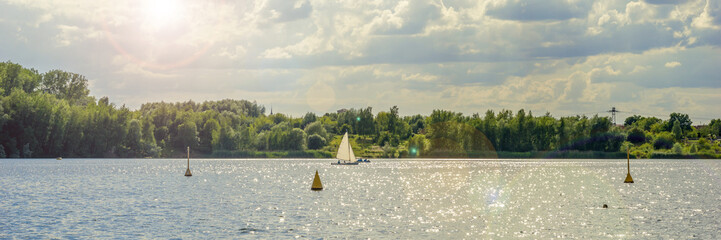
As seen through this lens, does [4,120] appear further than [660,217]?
Yes

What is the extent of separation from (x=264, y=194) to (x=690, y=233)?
47.6m

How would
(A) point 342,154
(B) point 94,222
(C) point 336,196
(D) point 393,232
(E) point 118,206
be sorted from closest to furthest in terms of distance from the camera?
(D) point 393,232, (B) point 94,222, (E) point 118,206, (C) point 336,196, (A) point 342,154

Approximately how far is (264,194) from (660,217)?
140ft

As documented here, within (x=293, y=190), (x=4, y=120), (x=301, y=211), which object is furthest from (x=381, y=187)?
(x=4, y=120)

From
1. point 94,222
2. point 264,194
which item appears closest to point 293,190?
point 264,194

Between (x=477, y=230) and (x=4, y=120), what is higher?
(x=4, y=120)

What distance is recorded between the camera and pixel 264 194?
8331 centimetres

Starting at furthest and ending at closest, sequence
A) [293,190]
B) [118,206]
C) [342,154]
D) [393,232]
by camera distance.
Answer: [342,154]
[293,190]
[118,206]
[393,232]

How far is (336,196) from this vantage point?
7988 cm

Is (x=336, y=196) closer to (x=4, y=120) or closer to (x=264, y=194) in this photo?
(x=264, y=194)

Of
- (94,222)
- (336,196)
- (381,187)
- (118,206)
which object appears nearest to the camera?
(94,222)

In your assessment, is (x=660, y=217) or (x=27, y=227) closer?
(x=27, y=227)

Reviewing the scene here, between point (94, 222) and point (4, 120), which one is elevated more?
point (4, 120)

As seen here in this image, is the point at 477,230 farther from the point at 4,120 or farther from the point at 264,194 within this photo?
the point at 4,120
